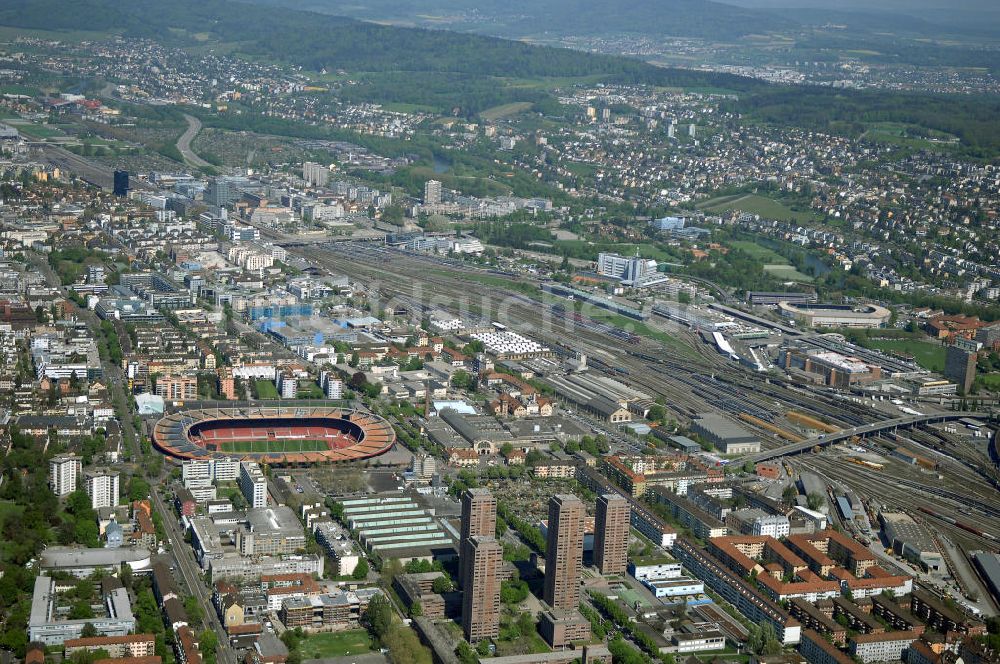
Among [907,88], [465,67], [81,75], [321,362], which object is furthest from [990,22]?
[321,362]

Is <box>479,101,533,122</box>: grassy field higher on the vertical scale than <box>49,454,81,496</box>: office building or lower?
higher

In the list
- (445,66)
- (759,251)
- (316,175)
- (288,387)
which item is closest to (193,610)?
(288,387)

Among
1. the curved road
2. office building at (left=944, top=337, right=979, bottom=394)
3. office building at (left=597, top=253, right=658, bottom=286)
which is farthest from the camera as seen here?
the curved road

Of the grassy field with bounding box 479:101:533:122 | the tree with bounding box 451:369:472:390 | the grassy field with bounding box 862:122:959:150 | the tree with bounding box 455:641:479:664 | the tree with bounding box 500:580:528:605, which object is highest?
the grassy field with bounding box 862:122:959:150

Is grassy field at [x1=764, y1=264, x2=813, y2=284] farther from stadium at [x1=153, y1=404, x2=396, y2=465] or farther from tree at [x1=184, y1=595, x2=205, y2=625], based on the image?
tree at [x1=184, y1=595, x2=205, y2=625]

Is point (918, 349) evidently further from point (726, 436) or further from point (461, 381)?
point (461, 381)

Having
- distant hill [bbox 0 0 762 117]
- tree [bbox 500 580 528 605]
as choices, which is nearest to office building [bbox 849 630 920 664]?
tree [bbox 500 580 528 605]

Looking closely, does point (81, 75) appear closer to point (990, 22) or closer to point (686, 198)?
point (686, 198)
